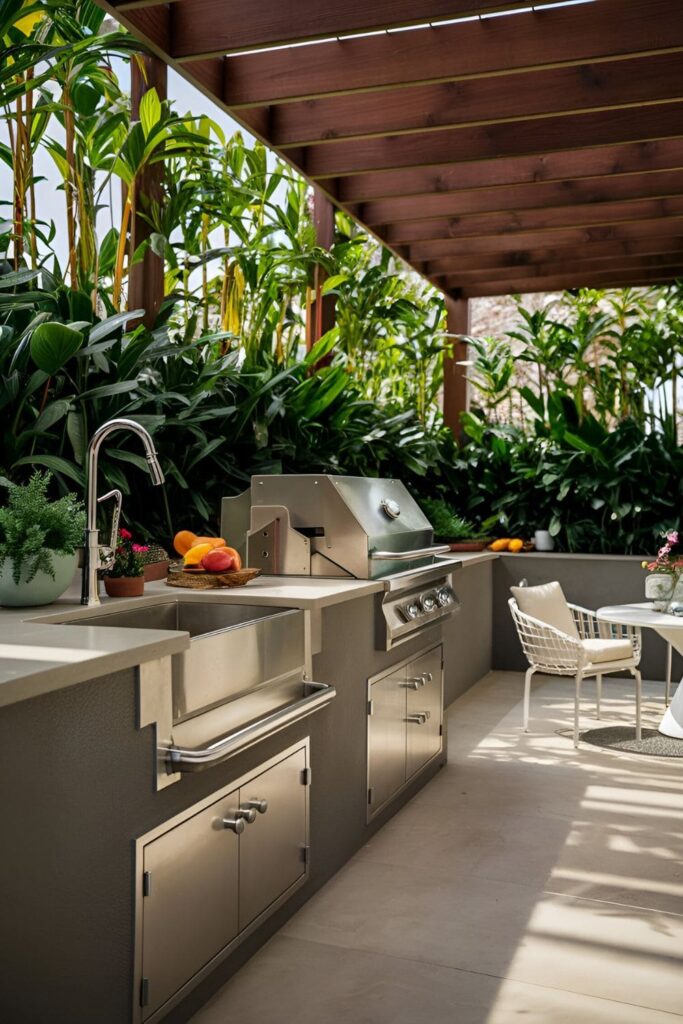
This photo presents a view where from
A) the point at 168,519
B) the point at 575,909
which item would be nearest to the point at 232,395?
the point at 168,519

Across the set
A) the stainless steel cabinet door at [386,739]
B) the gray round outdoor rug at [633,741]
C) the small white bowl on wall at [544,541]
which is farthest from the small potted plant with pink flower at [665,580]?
the small white bowl on wall at [544,541]

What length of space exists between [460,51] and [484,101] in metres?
0.55

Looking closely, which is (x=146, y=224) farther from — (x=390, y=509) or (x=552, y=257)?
(x=552, y=257)

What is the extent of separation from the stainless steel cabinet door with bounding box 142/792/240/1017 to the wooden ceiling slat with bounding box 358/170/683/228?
435cm

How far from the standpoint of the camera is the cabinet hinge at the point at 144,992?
1.83 metres

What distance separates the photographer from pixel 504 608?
21.0ft

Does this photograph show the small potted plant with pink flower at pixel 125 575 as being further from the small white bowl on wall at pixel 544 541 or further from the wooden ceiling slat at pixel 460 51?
the small white bowl on wall at pixel 544 541

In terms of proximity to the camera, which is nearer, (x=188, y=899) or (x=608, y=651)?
(x=188, y=899)

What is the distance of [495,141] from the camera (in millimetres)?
4879

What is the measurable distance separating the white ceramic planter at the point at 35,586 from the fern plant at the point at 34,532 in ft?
0.03

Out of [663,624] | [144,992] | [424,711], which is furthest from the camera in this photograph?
[663,624]

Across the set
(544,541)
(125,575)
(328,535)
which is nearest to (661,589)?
(544,541)

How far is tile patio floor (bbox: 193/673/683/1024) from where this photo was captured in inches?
84.7

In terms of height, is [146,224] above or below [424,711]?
above
